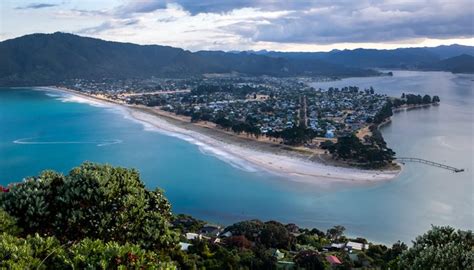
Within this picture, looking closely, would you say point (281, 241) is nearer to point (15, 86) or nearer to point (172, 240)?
point (172, 240)

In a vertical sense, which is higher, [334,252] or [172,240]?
[172,240]

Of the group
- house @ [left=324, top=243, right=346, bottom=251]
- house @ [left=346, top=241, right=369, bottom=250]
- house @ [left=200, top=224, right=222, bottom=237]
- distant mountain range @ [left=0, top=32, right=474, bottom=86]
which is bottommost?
house @ [left=346, top=241, right=369, bottom=250]

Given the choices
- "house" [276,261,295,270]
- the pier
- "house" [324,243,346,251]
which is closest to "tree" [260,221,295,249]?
"house" [324,243,346,251]

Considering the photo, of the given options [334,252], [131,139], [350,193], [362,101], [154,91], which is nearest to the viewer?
[334,252]

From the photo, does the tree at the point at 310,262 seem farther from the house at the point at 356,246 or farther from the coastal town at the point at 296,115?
the coastal town at the point at 296,115

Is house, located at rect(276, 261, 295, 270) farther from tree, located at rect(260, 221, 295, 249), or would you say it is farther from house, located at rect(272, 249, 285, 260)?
tree, located at rect(260, 221, 295, 249)

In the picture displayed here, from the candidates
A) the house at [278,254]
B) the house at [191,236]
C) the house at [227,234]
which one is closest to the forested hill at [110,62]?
the house at [191,236]

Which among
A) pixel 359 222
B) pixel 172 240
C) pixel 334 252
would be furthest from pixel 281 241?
pixel 172 240
